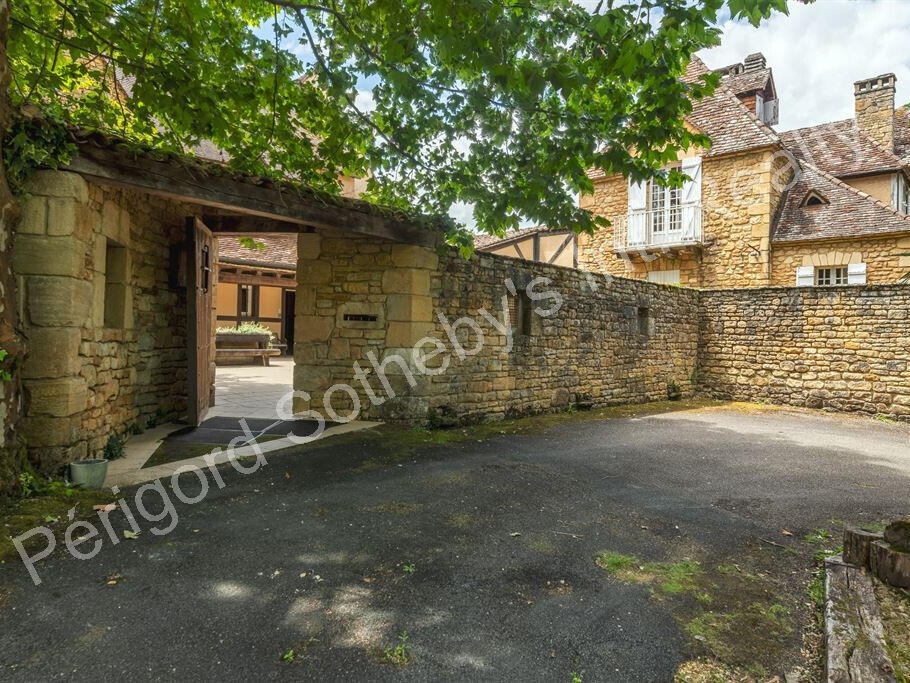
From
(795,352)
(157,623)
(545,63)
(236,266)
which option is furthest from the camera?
(236,266)

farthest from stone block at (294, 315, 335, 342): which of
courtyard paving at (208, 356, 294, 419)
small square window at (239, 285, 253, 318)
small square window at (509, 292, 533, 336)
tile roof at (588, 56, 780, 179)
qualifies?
small square window at (239, 285, 253, 318)

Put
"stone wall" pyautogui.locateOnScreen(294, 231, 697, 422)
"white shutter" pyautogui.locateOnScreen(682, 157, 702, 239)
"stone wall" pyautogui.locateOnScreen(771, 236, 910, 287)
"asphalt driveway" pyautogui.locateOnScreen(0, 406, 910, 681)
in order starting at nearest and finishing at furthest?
1. "asphalt driveway" pyautogui.locateOnScreen(0, 406, 910, 681)
2. "stone wall" pyautogui.locateOnScreen(294, 231, 697, 422)
3. "stone wall" pyautogui.locateOnScreen(771, 236, 910, 287)
4. "white shutter" pyautogui.locateOnScreen(682, 157, 702, 239)

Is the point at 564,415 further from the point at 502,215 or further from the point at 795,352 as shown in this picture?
the point at 795,352

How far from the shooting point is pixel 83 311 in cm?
393

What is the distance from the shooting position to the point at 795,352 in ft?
33.2

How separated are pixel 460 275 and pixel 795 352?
7678 millimetres

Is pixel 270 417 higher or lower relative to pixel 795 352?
lower

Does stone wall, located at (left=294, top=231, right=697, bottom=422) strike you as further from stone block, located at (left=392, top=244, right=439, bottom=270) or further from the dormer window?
the dormer window

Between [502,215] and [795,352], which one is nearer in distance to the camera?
Answer: [502,215]

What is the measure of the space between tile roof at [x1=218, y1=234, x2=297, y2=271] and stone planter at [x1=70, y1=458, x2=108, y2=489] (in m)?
11.4

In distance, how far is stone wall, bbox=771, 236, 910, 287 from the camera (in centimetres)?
1118

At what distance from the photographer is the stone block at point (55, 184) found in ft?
12.0

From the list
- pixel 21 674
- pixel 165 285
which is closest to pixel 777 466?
pixel 21 674

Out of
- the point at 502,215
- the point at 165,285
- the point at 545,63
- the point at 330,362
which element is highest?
the point at 545,63
